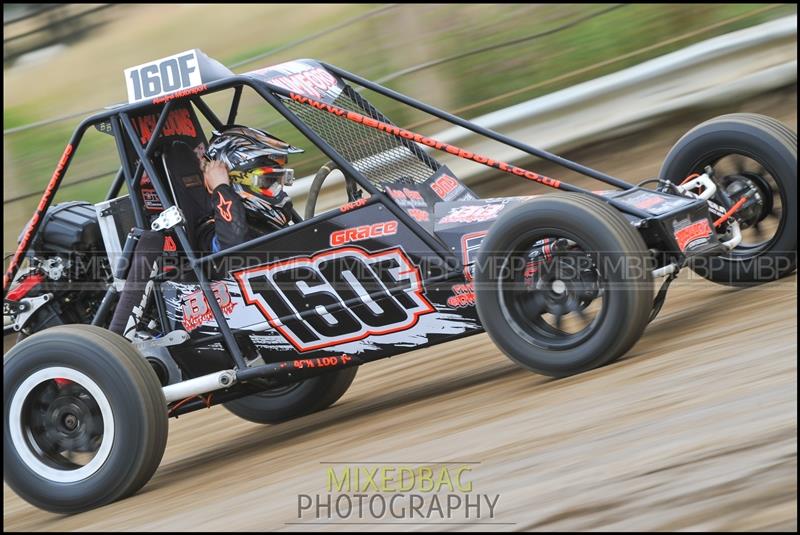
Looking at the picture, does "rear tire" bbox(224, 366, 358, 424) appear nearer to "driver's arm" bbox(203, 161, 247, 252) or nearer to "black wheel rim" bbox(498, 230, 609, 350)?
"driver's arm" bbox(203, 161, 247, 252)

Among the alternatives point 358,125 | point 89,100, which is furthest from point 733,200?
point 89,100

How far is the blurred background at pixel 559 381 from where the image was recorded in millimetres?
3174

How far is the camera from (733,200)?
4988mm

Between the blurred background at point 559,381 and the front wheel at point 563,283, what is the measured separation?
137 mm

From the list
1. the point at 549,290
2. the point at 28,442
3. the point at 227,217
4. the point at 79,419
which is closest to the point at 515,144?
the point at 549,290

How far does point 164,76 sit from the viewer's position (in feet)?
16.3

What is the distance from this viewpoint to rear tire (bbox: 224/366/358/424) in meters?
5.73

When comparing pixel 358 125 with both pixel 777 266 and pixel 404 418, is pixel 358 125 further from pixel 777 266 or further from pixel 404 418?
pixel 777 266

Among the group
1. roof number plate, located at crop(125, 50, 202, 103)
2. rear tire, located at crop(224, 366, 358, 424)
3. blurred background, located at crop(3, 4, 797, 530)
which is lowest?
rear tire, located at crop(224, 366, 358, 424)

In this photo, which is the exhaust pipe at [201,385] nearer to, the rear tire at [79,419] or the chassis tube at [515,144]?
the rear tire at [79,419]

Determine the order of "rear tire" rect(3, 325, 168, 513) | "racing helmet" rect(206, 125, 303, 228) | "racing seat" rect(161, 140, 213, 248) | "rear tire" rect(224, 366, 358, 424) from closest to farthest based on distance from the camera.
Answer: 1. "rear tire" rect(3, 325, 168, 513)
2. "racing helmet" rect(206, 125, 303, 228)
3. "racing seat" rect(161, 140, 213, 248)
4. "rear tire" rect(224, 366, 358, 424)

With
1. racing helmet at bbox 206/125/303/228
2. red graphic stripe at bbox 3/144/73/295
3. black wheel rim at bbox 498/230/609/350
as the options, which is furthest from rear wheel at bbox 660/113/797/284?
red graphic stripe at bbox 3/144/73/295

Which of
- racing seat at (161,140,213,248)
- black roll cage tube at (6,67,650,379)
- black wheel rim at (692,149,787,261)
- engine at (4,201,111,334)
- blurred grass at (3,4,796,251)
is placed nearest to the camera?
black roll cage tube at (6,67,650,379)

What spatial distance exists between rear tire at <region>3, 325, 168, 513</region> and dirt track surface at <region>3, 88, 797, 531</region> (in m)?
0.12
